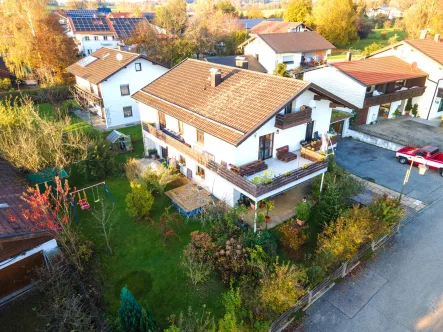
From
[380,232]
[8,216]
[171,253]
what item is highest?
[8,216]

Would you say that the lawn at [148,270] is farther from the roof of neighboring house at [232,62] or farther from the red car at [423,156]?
the roof of neighboring house at [232,62]

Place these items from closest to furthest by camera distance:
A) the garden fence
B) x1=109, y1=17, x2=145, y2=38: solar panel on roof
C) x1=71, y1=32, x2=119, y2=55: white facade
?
the garden fence, x1=71, y1=32, x2=119, y2=55: white facade, x1=109, y1=17, x2=145, y2=38: solar panel on roof

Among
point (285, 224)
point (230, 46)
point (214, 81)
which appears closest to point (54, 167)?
point (214, 81)

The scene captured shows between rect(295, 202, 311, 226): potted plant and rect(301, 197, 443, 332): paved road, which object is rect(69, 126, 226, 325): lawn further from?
rect(295, 202, 311, 226): potted plant

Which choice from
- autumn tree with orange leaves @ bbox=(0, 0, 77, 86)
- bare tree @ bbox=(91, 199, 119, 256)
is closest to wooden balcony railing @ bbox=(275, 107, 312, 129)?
bare tree @ bbox=(91, 199, 119, 256)

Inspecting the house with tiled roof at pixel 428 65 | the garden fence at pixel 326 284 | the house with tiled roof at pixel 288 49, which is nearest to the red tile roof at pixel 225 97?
the garden fence at pixel 326 284

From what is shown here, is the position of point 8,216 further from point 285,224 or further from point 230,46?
point 230,46
